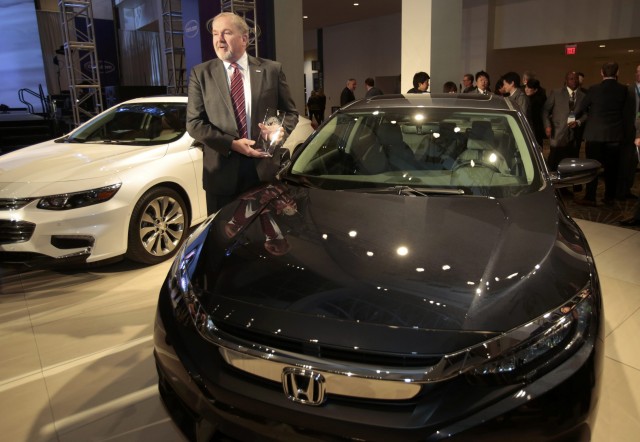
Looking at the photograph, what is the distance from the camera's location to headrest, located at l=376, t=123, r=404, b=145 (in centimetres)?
242

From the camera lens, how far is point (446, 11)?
7234mm

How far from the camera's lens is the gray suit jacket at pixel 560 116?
215 inches

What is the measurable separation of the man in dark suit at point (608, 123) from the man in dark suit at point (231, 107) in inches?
157

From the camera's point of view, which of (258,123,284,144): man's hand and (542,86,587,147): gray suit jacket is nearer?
(258,123,284,144): man's hand


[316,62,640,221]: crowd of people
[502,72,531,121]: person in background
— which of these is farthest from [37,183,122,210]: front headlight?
[502,72,531,121]: person in background

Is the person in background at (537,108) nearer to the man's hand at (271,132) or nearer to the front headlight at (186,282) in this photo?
the man's hand at (271,132)

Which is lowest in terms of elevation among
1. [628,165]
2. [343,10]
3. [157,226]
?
[157,226]

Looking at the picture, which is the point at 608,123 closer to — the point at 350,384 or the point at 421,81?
the point at 421,81

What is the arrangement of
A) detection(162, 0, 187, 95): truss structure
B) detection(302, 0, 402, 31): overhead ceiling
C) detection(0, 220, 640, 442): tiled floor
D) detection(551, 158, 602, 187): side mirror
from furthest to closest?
1. detection(302, 0, 402, 31): overhead ceiling
2. detection(162, 0, 187, 95): truss structure
3. detection(551, 158, 602, 187): side mirror
4. detection(0, 220, 640, 442): tiled floor

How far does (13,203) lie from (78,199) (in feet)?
1.23

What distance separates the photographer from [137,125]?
413 cm

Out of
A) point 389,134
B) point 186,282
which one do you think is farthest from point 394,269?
point 389,134

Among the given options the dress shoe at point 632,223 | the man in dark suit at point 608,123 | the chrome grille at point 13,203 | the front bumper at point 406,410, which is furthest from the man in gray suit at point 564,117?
the chrome grille at point 13,203

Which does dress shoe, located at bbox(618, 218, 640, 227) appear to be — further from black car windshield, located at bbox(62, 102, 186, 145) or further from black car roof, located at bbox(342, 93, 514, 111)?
black car windshield, located at bbox(62, 102, 186, 145)
